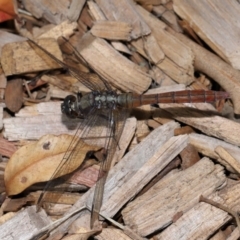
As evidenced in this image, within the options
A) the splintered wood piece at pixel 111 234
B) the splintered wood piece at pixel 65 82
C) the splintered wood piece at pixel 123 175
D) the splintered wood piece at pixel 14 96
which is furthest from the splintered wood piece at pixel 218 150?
the splintered wood piece at pixel 14 96

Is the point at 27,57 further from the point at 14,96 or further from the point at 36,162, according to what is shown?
the point at 36,162

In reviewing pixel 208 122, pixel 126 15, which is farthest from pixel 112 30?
pixel 208 122

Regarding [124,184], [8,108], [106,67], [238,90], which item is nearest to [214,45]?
[238,90]

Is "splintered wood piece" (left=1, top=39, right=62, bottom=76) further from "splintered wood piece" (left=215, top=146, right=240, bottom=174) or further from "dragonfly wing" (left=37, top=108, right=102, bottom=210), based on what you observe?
"splintered wood piece" (left=215, top=146, right=240, bottom=174)

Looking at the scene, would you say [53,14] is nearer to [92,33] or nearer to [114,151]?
[92,33]

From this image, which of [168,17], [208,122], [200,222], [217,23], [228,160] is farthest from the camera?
[168,17]

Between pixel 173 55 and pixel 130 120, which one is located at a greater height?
pixel 173 55

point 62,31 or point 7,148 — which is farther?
point 62,31
